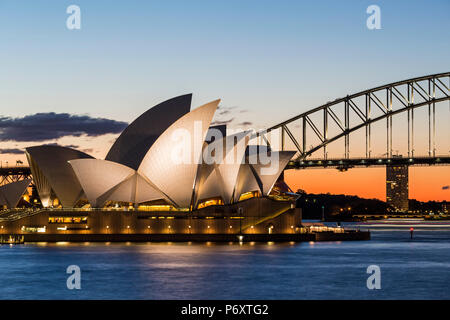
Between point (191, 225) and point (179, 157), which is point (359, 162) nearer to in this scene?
point (191, 225)

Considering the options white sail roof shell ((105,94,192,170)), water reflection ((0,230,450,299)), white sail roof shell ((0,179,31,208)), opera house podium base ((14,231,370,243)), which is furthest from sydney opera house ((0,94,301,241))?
white sail roof shell ((0,179,31,208))

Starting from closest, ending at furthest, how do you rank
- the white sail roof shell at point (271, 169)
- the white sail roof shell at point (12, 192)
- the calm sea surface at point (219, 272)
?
the calm sea surface at point (219, 272)
the white sail roof shell at point (271, 169)
the white sail roof shell at point (12, 192)

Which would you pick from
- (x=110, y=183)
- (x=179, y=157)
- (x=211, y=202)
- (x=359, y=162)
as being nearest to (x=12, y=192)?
Result: (x=110, y=183)

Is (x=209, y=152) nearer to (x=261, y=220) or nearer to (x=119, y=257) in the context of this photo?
(x=261, y=220)

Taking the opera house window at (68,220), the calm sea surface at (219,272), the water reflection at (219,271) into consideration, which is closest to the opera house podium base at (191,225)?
the opera house window at (68,220)

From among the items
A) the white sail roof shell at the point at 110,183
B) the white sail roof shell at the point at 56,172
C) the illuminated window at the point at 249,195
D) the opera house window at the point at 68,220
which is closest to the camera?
the white sail roof shell at the point at 110,183

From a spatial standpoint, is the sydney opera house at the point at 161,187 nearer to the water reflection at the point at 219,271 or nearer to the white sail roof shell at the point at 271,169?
the white sail roof shell at the point at 271,169
